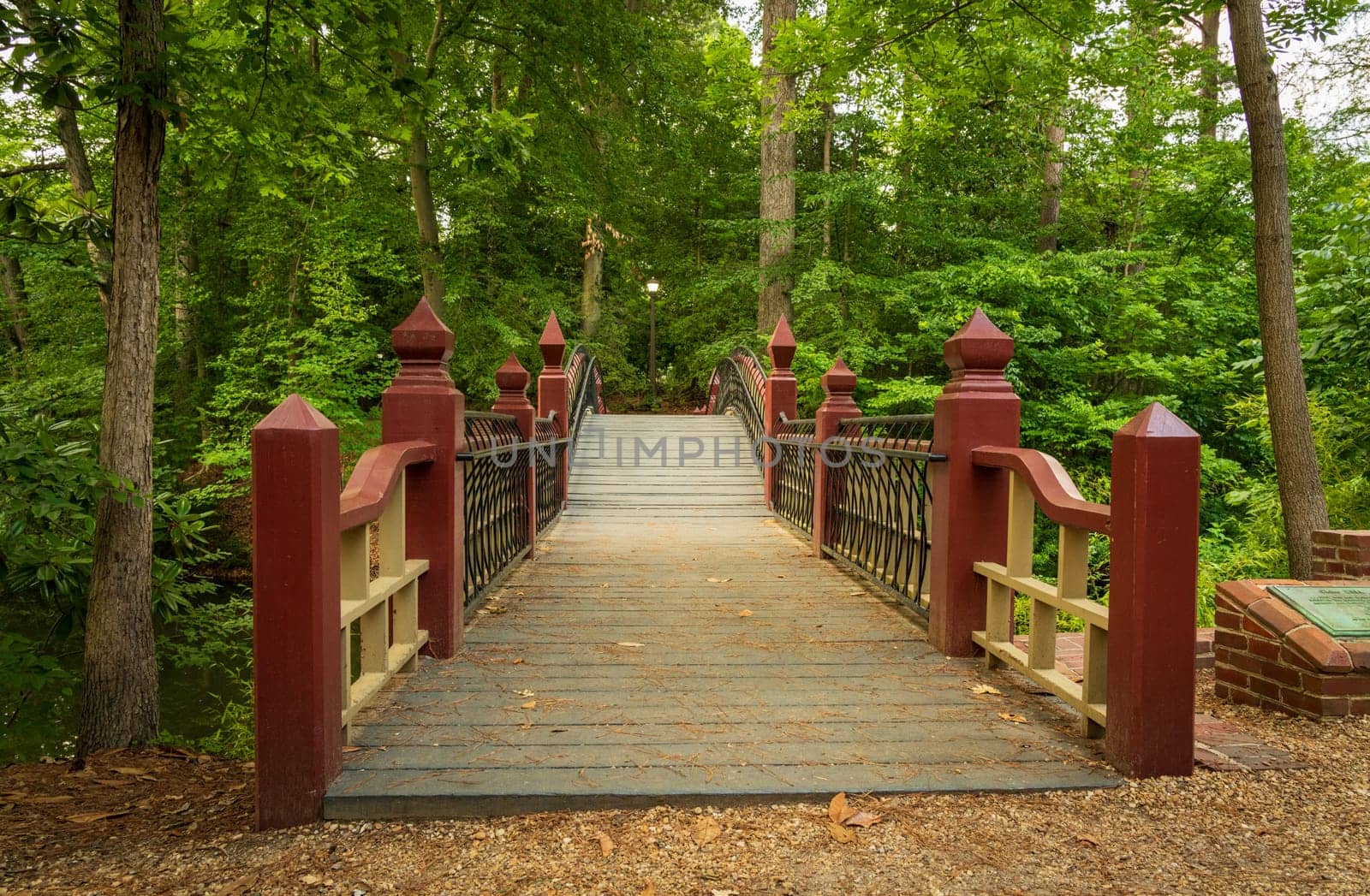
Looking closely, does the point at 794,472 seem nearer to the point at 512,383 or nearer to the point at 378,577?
the point at 512,383

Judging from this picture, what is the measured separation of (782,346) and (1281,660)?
676cm

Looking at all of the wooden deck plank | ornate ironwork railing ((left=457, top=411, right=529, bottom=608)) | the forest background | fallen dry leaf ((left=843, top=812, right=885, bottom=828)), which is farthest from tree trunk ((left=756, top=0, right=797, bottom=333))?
fallen dry leaf ((left=843, top=812, right=885, bottom=828))

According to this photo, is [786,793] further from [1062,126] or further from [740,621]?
[1062,126]

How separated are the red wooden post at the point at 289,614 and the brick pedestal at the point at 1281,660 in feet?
12.1

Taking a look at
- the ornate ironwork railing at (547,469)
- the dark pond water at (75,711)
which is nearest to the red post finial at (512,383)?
the ornate ironwork railing at (547,469)

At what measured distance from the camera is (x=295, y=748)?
7.64ft

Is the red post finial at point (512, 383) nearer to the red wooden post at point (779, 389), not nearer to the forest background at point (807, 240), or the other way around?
the forest background at point (807, 240)

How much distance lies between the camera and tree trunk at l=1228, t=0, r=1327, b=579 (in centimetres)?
493

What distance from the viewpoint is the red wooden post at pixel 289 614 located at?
90.7 inches

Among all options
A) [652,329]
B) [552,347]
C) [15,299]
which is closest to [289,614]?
[552,347]

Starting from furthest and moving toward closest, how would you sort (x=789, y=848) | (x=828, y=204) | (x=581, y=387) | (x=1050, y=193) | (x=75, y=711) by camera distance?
1. (x=1050, y=193)
2. (x=828, y=204)
3. (x=581, y=387)
4. (x=75, y=711)
5. (x=789, y=848)

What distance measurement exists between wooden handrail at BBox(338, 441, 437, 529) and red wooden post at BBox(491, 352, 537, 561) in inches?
121

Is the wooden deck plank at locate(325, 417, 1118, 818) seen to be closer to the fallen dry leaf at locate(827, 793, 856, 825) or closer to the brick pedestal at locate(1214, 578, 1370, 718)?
the fallen dry leaf at locate(827, 793, 856, 825)

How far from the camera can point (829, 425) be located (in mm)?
6609
